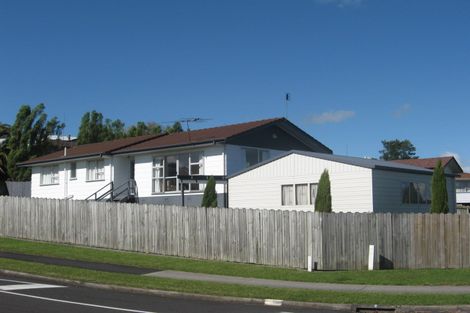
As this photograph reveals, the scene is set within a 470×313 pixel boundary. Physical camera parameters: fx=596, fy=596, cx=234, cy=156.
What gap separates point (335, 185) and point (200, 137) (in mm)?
10692

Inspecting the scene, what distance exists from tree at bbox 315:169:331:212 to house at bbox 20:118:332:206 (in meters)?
7.05

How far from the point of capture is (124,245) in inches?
904

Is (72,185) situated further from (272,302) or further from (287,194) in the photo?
(272,302)

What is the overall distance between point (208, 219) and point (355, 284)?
22.3ft

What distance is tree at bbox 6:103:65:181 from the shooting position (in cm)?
5022

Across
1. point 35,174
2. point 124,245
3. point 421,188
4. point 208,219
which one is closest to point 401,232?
point 208,219

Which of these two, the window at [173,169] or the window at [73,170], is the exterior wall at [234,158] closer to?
the window at [173,169]

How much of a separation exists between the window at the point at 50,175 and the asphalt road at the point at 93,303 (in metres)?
26.5

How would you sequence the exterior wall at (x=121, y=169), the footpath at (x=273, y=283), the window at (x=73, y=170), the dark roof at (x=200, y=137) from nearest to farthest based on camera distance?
the footpath at (x=273, y=283)
the dark roof at (x=200, y=137)
the exterior wall at (x=121, y=169)
the window at (x=73, y=170)

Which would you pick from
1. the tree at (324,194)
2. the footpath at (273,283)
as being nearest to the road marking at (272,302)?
the footpath at (273,283)

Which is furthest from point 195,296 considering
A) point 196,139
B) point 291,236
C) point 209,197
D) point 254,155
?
point 196,139

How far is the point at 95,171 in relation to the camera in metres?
37.1

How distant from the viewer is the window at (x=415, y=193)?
2472 cm

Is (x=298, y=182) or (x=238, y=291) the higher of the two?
(x=298, y=182)
